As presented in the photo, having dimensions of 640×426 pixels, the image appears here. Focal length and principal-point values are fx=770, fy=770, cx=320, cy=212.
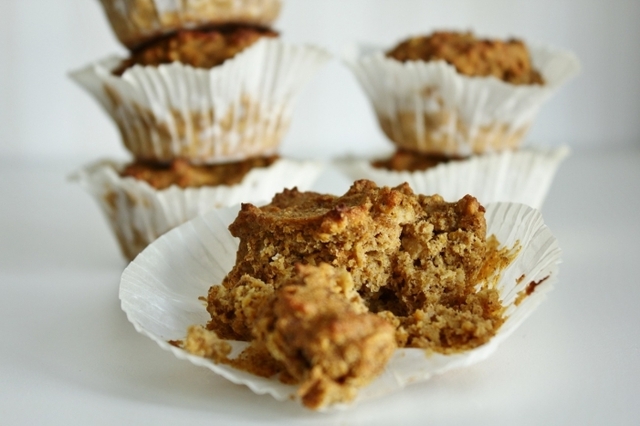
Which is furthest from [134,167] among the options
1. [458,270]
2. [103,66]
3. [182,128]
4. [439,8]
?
[439,8]

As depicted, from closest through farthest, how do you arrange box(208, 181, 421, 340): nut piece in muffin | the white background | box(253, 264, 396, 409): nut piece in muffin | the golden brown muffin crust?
box(253, 264, 396, 409): nut piece in muffin, box(208, 181, 421, 340): nut piece in muffin, the golden brown muffin crust, the white background

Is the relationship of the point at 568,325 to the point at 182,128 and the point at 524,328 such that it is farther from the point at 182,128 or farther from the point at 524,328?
the point at 182,128

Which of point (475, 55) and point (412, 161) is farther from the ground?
point (475, 55)

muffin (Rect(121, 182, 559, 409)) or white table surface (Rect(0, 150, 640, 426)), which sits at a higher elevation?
muffin (Rect(121, 182, 559, 409))

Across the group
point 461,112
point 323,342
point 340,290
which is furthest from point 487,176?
point 323,342

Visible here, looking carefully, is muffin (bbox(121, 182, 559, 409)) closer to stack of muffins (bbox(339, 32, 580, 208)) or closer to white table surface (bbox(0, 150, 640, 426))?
white table surface (bbox(0, 150, 640, 426))

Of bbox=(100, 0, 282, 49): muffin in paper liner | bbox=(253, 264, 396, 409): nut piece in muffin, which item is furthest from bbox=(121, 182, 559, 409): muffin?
bbox=(100, 0, 282, 49): muffin in paper liner

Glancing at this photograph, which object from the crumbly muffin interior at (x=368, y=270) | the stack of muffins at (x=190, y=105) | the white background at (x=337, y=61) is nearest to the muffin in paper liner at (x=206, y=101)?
the stack of muffins at (x=190, y=105)

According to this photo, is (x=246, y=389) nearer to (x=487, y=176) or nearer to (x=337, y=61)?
(x=487, y=176)
